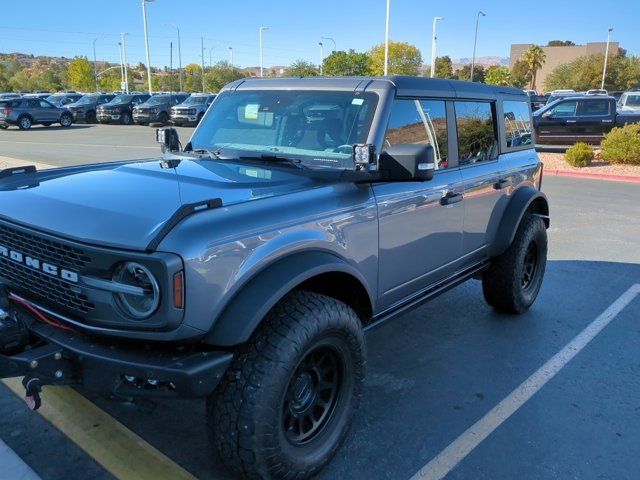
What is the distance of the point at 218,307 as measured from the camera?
2240 mm

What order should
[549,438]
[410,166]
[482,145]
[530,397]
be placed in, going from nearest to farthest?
[410,166] → [549,438] → [530,397] → [482,145]

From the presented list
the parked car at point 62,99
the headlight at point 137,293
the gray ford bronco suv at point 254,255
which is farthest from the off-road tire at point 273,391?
the parked car at point 62,99

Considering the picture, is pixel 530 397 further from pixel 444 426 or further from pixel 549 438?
pixel 444 426

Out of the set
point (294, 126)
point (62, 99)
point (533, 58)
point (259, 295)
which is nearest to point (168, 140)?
point (294, 126)

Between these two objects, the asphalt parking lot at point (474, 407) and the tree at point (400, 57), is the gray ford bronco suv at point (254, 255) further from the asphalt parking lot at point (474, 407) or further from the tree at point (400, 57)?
the tree at point (400, 57)

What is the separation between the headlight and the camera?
2137 millimetres

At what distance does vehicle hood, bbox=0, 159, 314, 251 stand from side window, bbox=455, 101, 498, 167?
1.51 m

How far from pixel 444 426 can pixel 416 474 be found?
492 mm

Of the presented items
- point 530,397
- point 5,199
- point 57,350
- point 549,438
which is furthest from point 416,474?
point 5,199

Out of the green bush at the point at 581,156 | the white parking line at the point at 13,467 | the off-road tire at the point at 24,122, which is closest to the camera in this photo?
the white parking line at the point at 13,467

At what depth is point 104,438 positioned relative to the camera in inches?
116

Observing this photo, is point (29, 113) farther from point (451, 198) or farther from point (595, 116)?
point (451, 198)

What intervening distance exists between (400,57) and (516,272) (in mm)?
92698

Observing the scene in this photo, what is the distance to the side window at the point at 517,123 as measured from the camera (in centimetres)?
478
